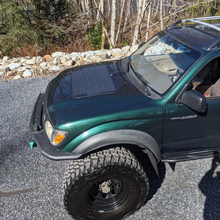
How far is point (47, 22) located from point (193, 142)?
8.15m

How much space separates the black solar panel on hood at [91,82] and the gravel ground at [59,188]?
129 cm

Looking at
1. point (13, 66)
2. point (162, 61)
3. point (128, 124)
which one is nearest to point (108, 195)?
point (128, 124)

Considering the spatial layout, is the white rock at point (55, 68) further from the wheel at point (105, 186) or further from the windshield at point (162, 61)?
the wheel at point (105, 186)

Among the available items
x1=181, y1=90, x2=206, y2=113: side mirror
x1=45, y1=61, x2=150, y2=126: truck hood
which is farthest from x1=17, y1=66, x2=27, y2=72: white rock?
x1=181, y1=90, x2=206, y2=113: side mirror

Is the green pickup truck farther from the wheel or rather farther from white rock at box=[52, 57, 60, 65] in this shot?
white rock at box=[52, 57, 60, 65]

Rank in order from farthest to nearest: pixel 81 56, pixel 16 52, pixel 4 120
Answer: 1. pixel 16 52
2. pixel 81 56
3. pixel 4 120

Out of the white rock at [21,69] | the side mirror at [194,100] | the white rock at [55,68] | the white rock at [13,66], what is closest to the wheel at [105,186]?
the side mirror at [194,100]

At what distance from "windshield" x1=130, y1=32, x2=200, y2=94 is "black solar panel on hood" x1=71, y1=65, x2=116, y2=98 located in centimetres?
42

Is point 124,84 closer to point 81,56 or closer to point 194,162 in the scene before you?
point 194,162

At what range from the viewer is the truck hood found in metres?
2.13

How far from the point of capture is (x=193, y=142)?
8.08ft

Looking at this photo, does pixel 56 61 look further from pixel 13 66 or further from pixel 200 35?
pixel 200 35

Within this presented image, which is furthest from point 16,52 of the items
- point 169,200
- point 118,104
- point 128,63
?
point 169,200

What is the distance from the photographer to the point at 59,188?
2766 millimetres
